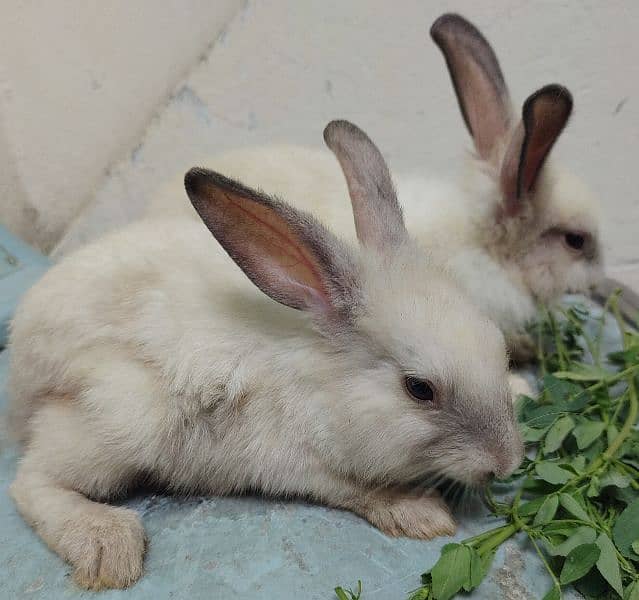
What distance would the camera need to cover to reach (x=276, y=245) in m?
1.33

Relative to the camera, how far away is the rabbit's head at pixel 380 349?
4.21ft

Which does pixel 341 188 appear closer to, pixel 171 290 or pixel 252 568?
pixel 171 290

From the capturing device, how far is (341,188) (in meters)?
2.01

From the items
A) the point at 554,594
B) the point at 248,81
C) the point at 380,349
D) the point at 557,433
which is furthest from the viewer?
the point at 248,81

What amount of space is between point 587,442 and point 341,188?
97 centimetres

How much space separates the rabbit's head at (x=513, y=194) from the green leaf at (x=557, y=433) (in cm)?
50

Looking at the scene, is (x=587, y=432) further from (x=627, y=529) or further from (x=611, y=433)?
(x=627, y=529)

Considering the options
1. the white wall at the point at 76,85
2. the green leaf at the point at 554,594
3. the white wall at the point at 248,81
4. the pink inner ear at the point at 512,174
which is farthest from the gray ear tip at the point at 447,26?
the green leaf at the point at 554,594

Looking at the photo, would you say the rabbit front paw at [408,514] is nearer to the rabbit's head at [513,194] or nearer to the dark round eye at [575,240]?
the rabbit's head at [513,194]

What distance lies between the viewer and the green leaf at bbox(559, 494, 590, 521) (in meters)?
1.35

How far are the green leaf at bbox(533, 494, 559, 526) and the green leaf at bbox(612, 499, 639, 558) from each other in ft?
0.40

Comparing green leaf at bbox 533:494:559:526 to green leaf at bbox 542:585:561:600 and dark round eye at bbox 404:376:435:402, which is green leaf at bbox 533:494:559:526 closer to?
green leaf at bbox 542:585:561:600

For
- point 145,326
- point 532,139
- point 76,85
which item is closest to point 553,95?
point 532,139

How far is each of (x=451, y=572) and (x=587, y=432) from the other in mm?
548
